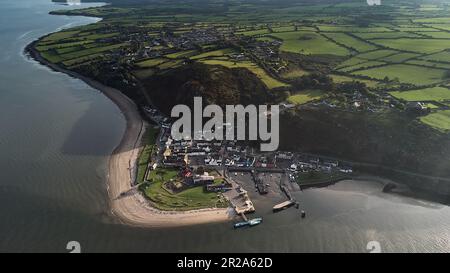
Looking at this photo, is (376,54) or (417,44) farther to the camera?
(417,44)

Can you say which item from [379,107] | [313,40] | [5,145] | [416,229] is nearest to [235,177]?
[416,229]

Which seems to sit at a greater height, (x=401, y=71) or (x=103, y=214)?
(x=401, y=71)

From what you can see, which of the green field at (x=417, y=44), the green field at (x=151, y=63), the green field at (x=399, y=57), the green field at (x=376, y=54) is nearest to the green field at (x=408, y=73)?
the green field at (x=399, y=57)

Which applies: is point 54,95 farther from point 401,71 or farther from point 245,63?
point 401,71

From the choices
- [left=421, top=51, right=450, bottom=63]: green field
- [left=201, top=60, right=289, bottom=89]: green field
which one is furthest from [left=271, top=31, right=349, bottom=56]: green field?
[left=421, top=51, right=450, bottom=63]: green field

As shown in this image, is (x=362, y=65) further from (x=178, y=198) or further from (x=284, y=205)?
(x=178, y=198)

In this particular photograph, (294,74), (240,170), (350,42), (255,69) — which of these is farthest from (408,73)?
(240,170)
